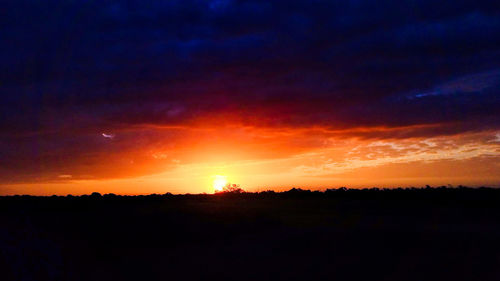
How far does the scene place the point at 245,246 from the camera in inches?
806

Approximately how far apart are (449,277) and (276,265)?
5.75m

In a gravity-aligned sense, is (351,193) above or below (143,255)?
above

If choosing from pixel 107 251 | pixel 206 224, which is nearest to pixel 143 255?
pixel 107 251

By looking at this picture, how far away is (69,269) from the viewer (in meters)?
16.7

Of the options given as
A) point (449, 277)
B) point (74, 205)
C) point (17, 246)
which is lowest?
point (449, 277)

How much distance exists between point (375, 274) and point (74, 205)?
1060 inches

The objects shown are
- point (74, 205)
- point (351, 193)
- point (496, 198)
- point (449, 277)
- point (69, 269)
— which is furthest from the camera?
point (351, 193)

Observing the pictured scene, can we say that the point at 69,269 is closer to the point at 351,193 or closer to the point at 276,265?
the point at 276,265

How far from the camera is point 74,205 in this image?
36.3 meters

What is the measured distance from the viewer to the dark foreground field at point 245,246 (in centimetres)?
1620

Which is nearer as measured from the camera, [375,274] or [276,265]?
[375,274]

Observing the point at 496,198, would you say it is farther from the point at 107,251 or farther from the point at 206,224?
the point at 107,251

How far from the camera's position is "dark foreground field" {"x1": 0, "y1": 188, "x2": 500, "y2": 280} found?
16.2 metres

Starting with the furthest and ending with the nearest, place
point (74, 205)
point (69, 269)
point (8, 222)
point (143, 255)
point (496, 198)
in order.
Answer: point (496, 198), point (74, 205), point (8, 222), point (143, 255), point (69, 269)
